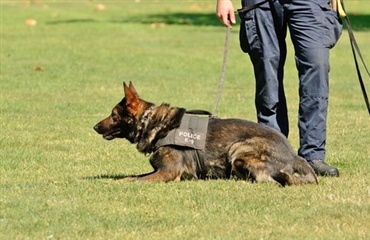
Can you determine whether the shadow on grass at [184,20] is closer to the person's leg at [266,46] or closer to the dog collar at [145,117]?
the person's leg at [266,46]

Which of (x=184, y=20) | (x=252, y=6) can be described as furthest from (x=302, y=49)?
(x=184, y=20)

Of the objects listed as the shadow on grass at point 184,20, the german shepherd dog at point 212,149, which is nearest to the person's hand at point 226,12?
the german shepherd dog at point 212,149

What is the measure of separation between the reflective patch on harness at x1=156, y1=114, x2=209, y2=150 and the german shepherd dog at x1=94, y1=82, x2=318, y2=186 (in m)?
0.04

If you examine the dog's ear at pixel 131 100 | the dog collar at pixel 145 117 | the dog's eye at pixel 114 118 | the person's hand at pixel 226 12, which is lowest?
the dog's eye at pixel 114 118

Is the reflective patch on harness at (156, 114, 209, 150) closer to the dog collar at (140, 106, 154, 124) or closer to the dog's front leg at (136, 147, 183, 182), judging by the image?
the dog's front leg at (136, 147, 183, 182)

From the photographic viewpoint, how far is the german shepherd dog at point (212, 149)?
8320 mm

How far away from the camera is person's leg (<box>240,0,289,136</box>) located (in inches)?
362

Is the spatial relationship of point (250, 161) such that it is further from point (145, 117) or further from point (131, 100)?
point (131, 100)

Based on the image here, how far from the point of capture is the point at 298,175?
8336mm

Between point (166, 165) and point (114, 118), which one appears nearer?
point (166, 165)

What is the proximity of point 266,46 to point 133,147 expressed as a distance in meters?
2.54

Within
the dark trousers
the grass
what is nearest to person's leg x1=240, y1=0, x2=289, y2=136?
the dark trousers

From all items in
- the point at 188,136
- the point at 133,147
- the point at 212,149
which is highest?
the point at 188,136

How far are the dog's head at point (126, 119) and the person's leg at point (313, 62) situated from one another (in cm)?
145
